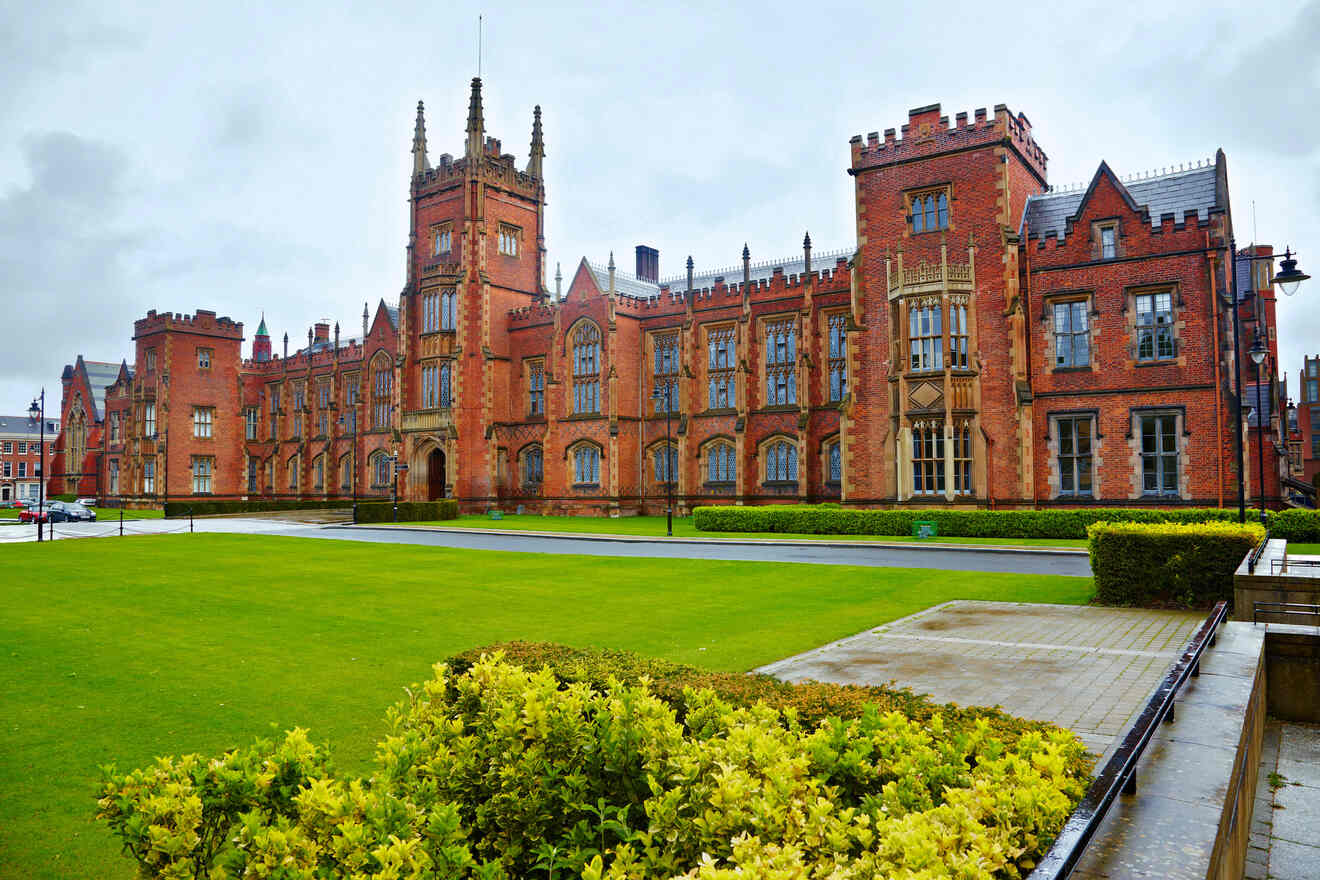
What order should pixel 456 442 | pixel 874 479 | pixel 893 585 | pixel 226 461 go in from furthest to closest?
1. pixel 226 461
2. pixel 456 442
3. pixel 874 479
4. pixel 893 585

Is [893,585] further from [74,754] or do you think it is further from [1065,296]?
[1065,296]

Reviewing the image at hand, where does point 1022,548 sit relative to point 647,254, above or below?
below

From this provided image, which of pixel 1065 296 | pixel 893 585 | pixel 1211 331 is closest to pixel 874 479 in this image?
pixel 1065 296

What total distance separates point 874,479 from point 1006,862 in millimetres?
30975

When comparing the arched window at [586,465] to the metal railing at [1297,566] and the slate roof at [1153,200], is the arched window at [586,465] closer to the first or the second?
the slate roof at [1153,200]

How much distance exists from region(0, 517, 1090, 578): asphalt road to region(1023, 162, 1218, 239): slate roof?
49.1ft

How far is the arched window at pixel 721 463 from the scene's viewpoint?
42688 mm

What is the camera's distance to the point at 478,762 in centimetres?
426

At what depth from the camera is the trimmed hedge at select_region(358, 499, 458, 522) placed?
4328cm

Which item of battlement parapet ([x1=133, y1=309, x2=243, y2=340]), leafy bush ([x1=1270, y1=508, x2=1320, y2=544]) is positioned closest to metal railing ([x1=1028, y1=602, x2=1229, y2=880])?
leafy bush ([x1=1270, y1=508, x2=1320, y2=544])

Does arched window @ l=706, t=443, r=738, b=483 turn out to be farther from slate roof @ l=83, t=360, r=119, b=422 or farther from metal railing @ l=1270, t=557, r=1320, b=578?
slate roof @ l=83, t=360, r=119, b=422

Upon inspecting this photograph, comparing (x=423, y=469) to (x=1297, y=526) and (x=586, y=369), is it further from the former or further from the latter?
(x=1297, y=526)

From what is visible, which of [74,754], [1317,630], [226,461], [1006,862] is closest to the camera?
[1006,862]

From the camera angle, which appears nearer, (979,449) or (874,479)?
(979,449)
